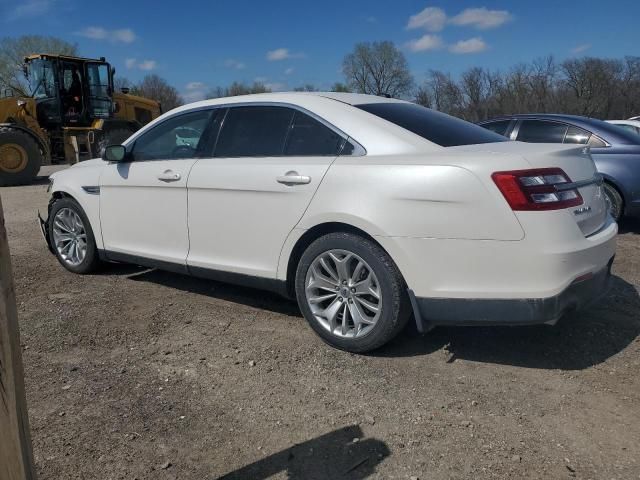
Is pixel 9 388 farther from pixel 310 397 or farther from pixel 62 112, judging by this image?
pixel 62 112

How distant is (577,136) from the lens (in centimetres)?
748

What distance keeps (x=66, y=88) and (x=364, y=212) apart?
1473 cm

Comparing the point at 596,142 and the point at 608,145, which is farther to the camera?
the point at 596,142

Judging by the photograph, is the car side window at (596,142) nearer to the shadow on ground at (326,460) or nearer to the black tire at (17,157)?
the shadow on ground at (326,460)

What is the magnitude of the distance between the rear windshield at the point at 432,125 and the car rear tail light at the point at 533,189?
62 cm

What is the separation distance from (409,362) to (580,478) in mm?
1290

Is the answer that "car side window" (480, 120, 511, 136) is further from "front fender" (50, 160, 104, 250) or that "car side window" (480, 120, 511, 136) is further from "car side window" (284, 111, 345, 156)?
"front fender" (50, 160, 104, 250)

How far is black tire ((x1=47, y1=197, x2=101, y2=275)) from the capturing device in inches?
212

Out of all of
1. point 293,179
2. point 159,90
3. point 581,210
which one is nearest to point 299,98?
point 293,179

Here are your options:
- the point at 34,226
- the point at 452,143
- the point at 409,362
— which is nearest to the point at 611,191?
the point at 452,143

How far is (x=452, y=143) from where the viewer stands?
3695 millimetres

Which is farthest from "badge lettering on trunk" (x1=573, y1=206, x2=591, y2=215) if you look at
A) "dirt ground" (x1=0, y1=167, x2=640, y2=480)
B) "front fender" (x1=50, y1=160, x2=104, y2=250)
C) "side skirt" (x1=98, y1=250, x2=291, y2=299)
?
"front fender" (x1=50, y1=160, x2=104, y2=250)

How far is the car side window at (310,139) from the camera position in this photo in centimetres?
381

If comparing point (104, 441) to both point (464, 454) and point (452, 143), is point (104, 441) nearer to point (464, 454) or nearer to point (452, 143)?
point (464, 454)
